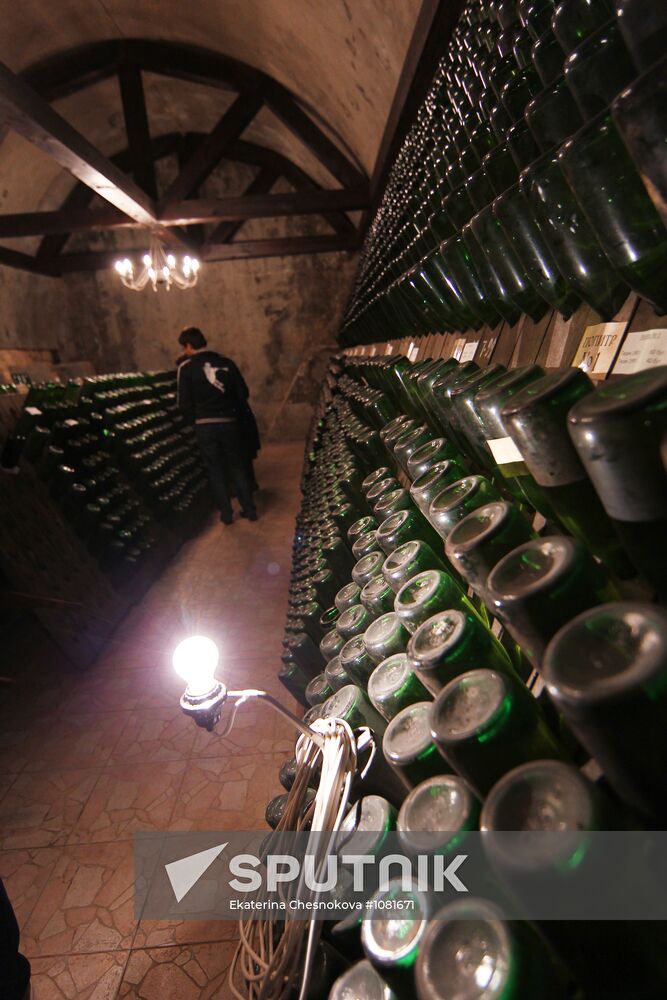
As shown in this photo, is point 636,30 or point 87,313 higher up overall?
point 636,30

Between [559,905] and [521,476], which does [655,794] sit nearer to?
[559,905]

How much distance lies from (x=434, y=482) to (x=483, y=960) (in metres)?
0.64

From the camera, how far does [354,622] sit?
1.27 metres

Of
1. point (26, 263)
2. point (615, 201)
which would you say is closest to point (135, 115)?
point (26, 263)

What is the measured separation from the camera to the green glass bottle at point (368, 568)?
1.27m

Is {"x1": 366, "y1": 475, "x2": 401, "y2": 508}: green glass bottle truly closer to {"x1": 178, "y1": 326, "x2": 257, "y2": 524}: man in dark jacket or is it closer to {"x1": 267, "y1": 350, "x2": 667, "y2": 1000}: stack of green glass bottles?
{"x1": 267, "y1": 350, "x2": 667, "y2": 1000}: stack of green glass bottles

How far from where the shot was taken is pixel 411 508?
51.5 inches

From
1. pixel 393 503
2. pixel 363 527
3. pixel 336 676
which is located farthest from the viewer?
pixel 363 527

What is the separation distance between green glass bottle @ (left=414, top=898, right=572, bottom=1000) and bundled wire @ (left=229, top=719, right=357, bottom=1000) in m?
0.27

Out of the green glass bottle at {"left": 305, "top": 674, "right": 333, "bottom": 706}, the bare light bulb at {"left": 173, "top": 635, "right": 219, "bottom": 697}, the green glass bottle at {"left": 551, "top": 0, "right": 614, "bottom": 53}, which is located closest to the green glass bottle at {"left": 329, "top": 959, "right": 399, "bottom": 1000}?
the bare light bulb at {"left": 173, "top": 635, "right": 219, "bottom": 697}

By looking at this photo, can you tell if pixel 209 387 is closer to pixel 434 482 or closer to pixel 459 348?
pixel 459 348

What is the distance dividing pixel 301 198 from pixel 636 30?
706cm

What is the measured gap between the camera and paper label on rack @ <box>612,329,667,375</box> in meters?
0.63

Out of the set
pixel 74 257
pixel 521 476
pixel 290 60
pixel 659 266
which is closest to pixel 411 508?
pixel 521 476
